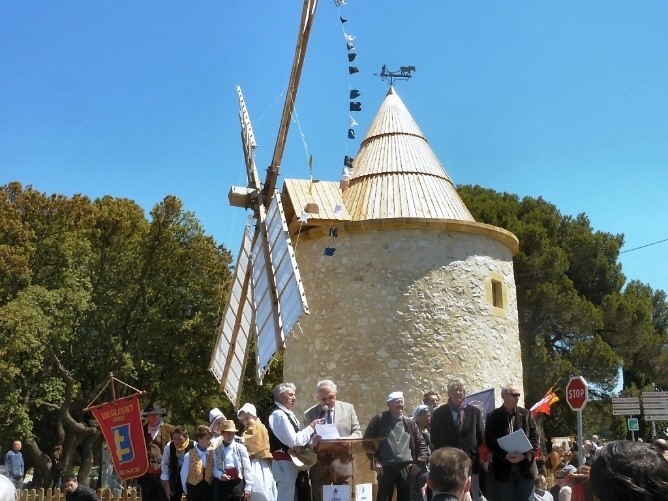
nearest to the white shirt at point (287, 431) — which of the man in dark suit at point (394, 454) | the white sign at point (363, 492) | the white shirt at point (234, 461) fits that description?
the white shirt at point (234, 461)

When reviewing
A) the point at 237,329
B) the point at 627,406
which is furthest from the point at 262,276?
the point at 627,406

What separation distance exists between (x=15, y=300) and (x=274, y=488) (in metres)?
13.3

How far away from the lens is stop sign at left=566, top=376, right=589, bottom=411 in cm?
1030

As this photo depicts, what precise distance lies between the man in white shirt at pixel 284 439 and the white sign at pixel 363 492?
61cm

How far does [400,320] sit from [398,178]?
316 centimetres

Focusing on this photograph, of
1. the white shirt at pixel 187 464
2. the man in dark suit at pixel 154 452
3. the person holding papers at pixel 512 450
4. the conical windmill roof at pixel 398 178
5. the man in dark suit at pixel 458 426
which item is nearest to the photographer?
the person holding papers at pixel 512 450

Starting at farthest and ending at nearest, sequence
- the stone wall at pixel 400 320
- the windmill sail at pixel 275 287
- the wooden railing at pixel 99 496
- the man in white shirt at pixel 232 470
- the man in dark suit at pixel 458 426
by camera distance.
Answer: the stone wall at pixel 400 320 < the wooden railing at pixel 99 496 < the windmill sail at pixel 275 287 < the man in dark suit at pixel 458 426 < the man in white shirt at pixel 232 470

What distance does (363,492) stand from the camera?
732 cm

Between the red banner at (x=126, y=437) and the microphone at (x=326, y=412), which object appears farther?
the red banner at (x=126, y=437)

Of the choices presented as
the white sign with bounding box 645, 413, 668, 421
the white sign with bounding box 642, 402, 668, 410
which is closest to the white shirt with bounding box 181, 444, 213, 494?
the white sign with bounding box 645, 413, 668, 421

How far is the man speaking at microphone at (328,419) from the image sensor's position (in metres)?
7.32

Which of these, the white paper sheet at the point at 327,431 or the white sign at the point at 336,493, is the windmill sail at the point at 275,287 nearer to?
the white paper sheet at the point at 327,431

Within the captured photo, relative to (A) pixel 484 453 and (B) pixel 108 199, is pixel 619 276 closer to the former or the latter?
(B) pixel 108 199

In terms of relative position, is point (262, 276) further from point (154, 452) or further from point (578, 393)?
point (578, 393)
